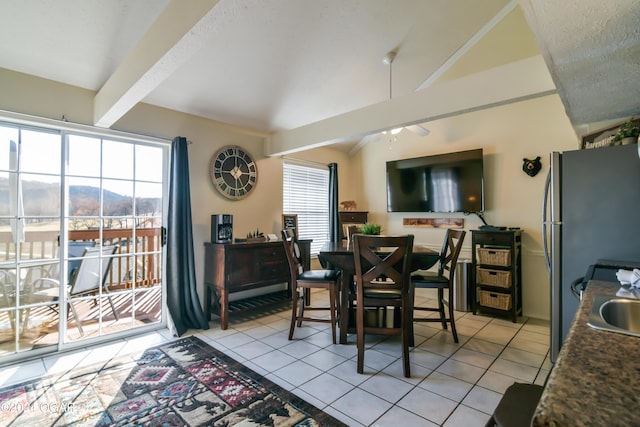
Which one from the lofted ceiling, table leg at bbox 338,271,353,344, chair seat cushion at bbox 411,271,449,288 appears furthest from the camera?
chair seat cushion at bbox 411,271,449,288

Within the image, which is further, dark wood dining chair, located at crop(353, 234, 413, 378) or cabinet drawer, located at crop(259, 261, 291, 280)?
cabinet drawer, located at crop(259, 261, 291, 280)

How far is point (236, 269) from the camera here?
11.1ft

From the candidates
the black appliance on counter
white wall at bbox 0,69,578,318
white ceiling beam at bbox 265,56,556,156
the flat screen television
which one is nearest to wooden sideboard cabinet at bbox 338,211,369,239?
the flat screen television

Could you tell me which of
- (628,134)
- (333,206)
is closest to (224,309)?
(333,206)

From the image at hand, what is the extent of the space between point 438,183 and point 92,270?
14.1 feet

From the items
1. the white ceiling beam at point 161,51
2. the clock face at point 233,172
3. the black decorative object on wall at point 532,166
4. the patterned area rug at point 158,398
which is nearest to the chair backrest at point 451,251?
the black decorative object on wall at point 532,166

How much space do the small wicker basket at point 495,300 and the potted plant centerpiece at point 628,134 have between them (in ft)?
6.85

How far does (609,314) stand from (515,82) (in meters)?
1.79

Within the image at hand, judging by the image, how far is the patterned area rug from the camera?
1.79 metres

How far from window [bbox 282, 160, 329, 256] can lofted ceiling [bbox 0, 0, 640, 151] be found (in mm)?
897

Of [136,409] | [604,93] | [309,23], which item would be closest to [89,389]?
[136,409]

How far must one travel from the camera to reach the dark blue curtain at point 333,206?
520 cm

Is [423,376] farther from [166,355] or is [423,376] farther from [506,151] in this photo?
[506,151]

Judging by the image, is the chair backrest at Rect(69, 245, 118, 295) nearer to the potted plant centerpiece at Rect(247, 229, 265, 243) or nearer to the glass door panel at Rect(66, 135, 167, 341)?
the glass door panel at Rect(66, 135, 167, 341)
